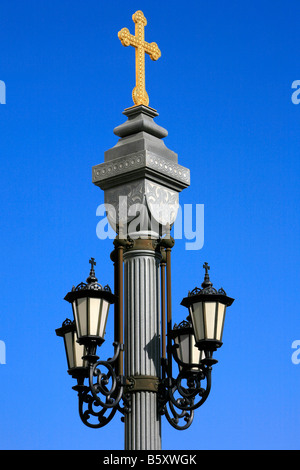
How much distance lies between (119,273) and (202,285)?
105 cm

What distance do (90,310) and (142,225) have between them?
1.60m

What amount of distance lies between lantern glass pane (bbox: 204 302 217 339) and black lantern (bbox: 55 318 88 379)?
5.44 ft

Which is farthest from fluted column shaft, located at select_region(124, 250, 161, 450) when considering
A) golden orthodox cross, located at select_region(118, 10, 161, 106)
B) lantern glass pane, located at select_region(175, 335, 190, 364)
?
golden orthodox cross, located at select_region(118, 10, 161, 106)

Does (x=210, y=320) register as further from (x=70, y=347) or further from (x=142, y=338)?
(x=70, y=347)

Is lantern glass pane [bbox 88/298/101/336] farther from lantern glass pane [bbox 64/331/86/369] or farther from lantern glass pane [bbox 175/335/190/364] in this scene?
lantern glass pane [bbox 175/335/190/364]

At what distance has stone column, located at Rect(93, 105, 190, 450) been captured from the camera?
40.2 feet

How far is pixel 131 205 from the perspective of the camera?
13.0m

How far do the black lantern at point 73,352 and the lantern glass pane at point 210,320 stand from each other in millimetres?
1657

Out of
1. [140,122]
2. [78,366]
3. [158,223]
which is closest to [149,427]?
[78,366]

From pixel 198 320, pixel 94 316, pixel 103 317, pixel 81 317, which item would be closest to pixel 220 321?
pixel 198 320

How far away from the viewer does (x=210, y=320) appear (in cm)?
1198

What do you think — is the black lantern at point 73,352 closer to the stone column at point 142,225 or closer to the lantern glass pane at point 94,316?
the stone column at point 142,225
